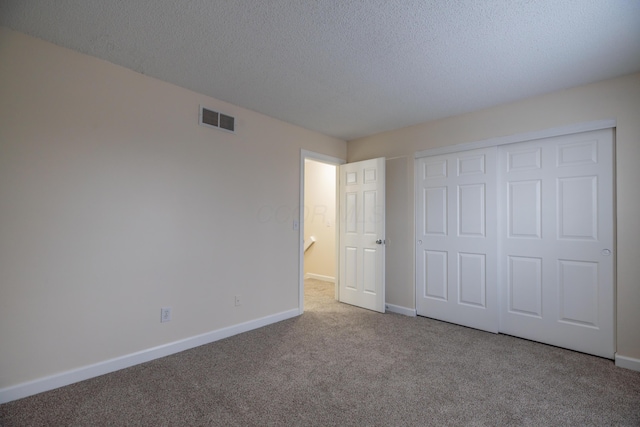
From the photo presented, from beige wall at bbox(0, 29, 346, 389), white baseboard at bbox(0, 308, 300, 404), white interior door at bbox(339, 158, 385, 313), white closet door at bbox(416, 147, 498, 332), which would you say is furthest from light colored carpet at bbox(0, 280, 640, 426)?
white interior door at bbox(339, 158, 385, 313)

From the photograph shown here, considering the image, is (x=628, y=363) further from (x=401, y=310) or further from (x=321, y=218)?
(x=321, y=218)

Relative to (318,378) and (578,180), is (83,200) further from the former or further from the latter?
(578,180)

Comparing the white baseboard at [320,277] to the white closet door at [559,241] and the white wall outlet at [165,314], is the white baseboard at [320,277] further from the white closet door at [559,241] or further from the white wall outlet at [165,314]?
the white wall outlet at [165,314]

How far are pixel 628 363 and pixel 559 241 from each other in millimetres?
1051

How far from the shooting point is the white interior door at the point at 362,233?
389 centimetres

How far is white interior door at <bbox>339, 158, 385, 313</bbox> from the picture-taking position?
3.89 m

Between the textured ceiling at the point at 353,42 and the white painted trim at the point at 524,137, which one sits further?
the white painted trim at the point at 524,137

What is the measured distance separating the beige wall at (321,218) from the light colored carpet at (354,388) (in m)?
2.87

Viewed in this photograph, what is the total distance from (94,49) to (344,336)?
3206 millimetres

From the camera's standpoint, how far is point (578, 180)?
2.72 metres

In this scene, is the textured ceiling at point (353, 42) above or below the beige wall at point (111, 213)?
above

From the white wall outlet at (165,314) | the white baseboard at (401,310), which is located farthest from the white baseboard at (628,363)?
the white wall outlet at (165,314)

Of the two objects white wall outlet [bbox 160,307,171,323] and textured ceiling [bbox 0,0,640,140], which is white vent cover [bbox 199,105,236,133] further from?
white wall outlet [bbox 160,307,171,323]

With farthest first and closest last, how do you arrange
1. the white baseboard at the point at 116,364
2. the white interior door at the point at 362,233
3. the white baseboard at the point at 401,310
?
the white interior door at the point at 362,233 < the white baseboard at the point at 401,310 < the white baseboard at the point at 116,364
